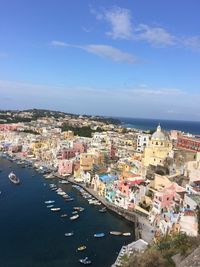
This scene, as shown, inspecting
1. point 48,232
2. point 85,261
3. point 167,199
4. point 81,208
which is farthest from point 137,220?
point 85,261

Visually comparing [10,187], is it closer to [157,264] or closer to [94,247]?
[94,247]

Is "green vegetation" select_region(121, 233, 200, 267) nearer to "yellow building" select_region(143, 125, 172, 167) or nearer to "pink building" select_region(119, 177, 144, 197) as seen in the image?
"pink building" select_region(119, 177, 144, 197)

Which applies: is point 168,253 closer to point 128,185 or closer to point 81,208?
point 81,208

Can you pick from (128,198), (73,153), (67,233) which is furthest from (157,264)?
(73,153)

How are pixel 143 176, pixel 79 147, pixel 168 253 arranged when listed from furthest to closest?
pixel 79 147, pixel 143 176, pixel 168 253

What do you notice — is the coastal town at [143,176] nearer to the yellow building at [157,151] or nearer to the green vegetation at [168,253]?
the yellow building at [157,151]
